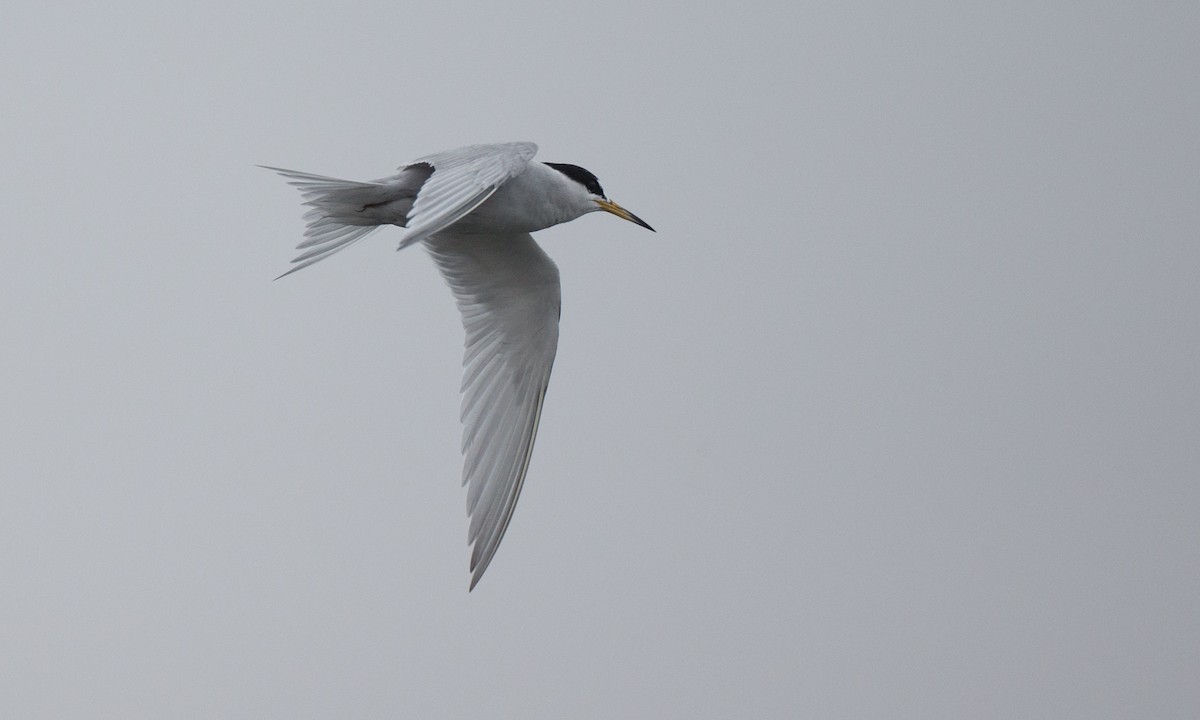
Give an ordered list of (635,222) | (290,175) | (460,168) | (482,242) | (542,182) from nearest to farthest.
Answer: (460,168) < (290,175) < (542,182) < (635,222) < (482,242)

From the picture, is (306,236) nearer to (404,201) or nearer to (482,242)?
(404,201)

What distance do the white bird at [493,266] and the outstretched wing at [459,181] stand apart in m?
0.01

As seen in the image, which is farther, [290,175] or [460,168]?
[290,175]

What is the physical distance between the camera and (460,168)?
3.72 metres

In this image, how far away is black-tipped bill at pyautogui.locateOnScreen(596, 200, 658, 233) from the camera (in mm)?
4848

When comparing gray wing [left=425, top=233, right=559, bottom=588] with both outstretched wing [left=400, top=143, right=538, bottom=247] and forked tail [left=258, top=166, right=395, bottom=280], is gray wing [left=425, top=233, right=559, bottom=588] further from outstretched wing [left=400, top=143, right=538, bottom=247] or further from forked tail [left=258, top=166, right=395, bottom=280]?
outstretched wing [left=400, top=143, right=538, bottom=247]

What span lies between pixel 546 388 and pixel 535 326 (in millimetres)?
279

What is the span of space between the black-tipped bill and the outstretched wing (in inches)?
29.9

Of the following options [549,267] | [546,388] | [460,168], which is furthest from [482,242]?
[460,168]

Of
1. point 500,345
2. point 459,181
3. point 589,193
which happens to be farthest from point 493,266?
point 459,181

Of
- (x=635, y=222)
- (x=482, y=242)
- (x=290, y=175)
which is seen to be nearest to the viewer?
(x=290, y=175)

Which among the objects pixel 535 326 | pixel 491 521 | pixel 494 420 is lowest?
pixel 491 521

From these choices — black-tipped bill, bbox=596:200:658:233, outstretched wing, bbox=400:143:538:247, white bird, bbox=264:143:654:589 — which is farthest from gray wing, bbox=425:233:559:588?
outstretched wing, bbox=400:143:538:247

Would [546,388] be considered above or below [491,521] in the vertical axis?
above
